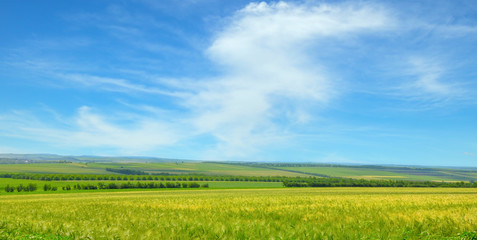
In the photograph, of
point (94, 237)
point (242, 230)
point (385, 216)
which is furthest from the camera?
point (385, 216)

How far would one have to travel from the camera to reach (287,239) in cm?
660

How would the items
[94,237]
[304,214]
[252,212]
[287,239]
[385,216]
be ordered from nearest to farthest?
1. [287,239]
2. [94,237]
3. [385,216]
4. [304,214]
5. [252,212]

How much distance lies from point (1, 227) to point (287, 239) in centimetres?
849

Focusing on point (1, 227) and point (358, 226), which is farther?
point (1, 227)

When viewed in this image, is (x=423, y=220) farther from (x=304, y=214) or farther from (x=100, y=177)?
(x=100, y=177)

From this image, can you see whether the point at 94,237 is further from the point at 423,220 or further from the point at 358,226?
the point at 423,220

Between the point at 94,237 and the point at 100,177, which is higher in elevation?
the point at 94,237

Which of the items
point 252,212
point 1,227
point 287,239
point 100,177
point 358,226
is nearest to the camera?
point 287,239

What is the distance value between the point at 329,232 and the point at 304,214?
14.3ft

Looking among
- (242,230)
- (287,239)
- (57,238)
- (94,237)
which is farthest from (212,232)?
(57,238)

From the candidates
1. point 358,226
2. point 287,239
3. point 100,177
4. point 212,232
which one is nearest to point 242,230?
point 212,232

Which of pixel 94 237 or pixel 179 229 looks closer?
pixel 94 237

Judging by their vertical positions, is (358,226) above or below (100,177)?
above

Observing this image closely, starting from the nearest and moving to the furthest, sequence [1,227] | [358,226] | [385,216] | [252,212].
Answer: [358,226] → [1,227] → [385,216] → [252,212]
